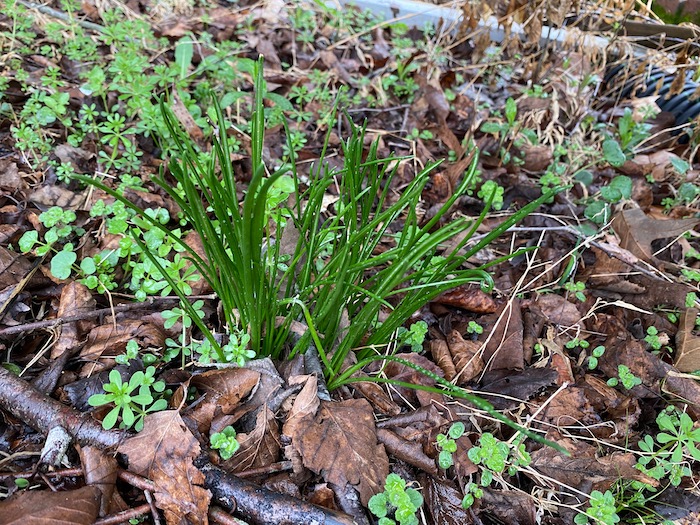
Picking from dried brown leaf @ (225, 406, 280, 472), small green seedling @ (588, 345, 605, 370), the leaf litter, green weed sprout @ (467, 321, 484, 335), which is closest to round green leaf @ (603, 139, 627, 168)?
the leaf litter

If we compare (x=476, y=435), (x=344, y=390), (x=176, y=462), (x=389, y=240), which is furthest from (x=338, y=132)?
(x=176, y=462)

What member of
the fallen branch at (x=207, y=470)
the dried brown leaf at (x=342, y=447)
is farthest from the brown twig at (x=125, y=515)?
the dried brown leaf at (x=342, y=447)

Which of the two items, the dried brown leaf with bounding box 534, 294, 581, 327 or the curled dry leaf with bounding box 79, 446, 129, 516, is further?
the dried brown leaf with bounding box 534, 294, 581, 327

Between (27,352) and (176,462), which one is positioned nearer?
(176,462)

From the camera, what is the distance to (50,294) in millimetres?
1473

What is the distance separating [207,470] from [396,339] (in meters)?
0.66

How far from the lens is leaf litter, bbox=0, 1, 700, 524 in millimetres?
1136

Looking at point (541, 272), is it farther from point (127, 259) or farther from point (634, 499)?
point (127, 259)

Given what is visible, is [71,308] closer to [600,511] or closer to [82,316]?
[82,316]

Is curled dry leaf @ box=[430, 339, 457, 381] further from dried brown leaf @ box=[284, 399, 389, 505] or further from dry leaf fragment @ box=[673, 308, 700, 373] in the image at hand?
dry leaf fragment @ box=[673, 308, 700, 373]

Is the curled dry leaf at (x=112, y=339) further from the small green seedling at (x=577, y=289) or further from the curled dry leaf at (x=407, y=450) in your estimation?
the small green seedling at (x=577, y=289)

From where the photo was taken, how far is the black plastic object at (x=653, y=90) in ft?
9.30

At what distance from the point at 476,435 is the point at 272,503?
615 mm

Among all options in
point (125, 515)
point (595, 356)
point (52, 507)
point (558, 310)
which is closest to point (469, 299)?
point (558, 310)
